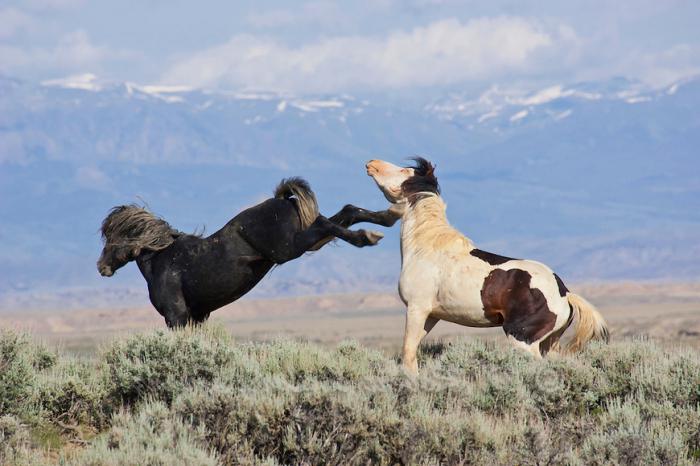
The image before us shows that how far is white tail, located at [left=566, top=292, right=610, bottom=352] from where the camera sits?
9.88 meters

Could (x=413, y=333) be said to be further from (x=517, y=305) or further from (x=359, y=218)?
(x=359, y=218)

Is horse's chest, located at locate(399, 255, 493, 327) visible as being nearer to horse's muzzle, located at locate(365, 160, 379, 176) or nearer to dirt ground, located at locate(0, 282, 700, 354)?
horse's muzzle, located at locate(365, 160, 379, 176)

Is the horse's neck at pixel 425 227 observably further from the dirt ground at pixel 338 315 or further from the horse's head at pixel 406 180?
the dirt ground at pixel 338 315

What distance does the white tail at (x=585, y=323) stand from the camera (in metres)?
9.88

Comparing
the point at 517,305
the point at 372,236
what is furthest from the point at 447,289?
the point at 372,236

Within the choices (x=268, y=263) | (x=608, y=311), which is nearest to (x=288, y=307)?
(x=608, y=311)

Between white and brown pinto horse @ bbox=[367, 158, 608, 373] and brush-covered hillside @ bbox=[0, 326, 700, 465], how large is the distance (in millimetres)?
240

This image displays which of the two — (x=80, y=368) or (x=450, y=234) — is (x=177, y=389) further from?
(x=450, y=234)

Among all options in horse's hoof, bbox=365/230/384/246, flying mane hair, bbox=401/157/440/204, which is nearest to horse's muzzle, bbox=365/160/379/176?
flying mane hair, bbox=401/157/440/204

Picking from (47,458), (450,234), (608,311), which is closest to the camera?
(47,458)

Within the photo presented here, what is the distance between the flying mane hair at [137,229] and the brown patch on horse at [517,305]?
3053 millimetres

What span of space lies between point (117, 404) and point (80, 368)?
0.97 metres

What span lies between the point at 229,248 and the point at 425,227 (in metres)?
1.78

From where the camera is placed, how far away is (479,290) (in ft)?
31.9
